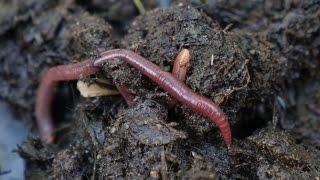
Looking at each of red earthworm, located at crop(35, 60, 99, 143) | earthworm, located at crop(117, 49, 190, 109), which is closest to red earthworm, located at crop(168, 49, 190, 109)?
earthworm, located at crop(117, 49, 190, 109)

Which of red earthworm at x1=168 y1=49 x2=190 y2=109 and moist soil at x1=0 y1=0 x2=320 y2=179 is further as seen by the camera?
red earthworm at x1=168 y1=49 x2=190 y2=109

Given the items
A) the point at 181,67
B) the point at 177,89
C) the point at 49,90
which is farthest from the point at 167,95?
the point at 49,90

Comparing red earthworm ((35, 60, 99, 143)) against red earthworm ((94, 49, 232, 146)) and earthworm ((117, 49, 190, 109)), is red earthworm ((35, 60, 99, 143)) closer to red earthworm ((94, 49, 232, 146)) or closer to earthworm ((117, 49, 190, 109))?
red earthworm ((94, 49, 232, 146))

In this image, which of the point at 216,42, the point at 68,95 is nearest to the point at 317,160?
the point at 216,42

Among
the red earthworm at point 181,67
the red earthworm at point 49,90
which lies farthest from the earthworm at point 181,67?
the red earthworm at point 49,90

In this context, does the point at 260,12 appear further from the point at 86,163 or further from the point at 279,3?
the point at 86,163

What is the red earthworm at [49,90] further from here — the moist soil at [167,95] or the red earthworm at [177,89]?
the red earthworm at [177,89]

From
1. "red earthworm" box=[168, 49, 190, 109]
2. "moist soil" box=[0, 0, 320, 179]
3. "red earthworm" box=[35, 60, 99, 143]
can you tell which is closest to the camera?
"moist soil" box=[0, 0, 320, 179]
